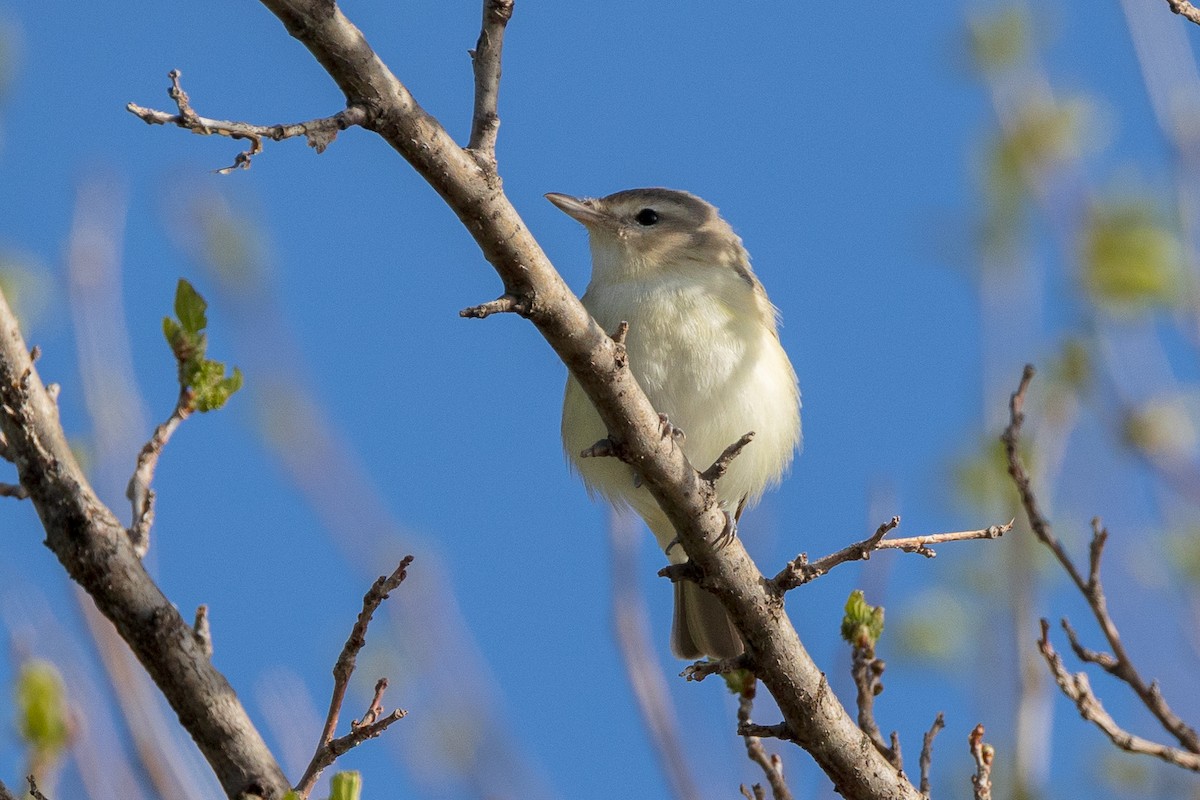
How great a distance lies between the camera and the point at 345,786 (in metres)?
2.74

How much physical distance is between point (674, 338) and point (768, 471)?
0.89 metres

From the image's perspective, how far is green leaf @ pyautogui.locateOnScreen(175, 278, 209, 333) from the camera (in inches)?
149

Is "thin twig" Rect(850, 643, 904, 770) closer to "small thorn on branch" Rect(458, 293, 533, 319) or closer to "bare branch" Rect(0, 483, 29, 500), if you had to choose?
"small thorn on branch" Rect(458, 293, 533, 319)

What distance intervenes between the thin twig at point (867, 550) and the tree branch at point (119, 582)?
4.80ft

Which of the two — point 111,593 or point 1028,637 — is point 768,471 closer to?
point 1028,637

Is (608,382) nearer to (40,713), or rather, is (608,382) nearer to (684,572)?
(684,572)

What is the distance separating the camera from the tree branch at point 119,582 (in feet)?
10.4

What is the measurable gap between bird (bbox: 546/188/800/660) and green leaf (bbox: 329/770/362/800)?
2.69 meters

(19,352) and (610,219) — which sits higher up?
(610,219)

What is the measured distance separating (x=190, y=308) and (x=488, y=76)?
1.14 metres

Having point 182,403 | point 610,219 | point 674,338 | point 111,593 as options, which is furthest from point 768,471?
point 111,593

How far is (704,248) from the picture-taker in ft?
21.7

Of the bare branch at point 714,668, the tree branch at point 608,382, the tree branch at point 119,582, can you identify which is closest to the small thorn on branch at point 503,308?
the tree branch at point 608,382

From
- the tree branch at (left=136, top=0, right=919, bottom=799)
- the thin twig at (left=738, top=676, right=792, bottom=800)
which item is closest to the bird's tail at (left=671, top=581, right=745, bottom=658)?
the thin twig at (left=738, top=676, right=792, bottom=800)
